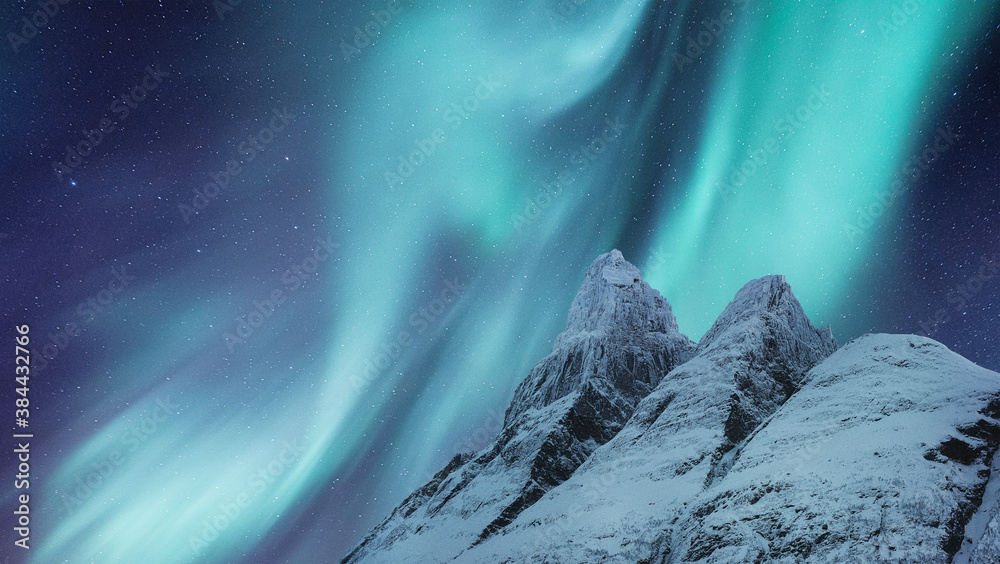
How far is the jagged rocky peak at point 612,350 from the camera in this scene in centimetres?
8693

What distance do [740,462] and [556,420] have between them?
3684cm

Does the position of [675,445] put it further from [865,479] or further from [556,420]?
[556,420]

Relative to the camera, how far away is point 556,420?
7569 centimetres

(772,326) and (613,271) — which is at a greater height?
(613,271)

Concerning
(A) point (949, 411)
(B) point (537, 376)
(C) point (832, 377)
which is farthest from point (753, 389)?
(B) point (537, 376)

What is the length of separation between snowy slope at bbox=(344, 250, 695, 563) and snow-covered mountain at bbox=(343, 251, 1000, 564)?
1.30 feet

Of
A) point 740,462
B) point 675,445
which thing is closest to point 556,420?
point 675,445

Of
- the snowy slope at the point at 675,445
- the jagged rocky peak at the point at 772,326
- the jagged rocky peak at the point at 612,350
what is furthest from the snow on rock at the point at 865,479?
the jagged rocky peak at the point at 612,350

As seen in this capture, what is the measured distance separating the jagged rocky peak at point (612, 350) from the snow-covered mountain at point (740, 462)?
547mm

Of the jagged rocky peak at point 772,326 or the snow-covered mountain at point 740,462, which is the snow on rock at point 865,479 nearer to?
the snow-covered mountain at point 740,462

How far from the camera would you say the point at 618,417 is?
261ft

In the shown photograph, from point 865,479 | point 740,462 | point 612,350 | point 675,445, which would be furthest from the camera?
point 612,350

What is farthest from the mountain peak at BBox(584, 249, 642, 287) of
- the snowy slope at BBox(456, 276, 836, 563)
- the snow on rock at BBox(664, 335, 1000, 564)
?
the snow on rock at BBox(664, 335, 1000, 564)

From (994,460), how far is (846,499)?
10.9m
